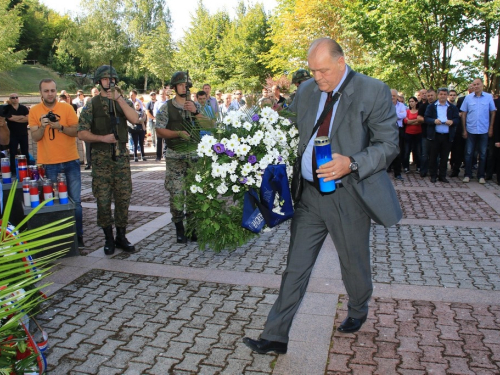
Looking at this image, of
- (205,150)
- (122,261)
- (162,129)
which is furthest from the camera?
(162,129)

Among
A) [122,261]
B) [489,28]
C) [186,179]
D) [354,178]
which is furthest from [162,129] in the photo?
[489,28]

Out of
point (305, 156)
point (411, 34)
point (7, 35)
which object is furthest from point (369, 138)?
point (7, 35)

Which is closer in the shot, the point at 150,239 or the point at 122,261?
the point at 122,261

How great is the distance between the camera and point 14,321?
1.38 m

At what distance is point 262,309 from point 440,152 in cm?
835

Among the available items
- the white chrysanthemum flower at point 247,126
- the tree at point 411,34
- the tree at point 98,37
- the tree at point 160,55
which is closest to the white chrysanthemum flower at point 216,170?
the white chrysanthemum flower at point 247,126

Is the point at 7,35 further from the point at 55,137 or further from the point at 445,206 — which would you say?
the point at 445,206

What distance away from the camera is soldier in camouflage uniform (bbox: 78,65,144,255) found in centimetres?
603

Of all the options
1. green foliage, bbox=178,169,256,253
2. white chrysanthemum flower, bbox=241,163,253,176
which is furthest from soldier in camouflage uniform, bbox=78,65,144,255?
white chrysanthemum flower, bbox=241,163,253,176

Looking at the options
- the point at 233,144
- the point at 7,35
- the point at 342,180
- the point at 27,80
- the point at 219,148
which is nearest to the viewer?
the point at 342,180

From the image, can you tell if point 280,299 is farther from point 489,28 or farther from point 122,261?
point 489,28

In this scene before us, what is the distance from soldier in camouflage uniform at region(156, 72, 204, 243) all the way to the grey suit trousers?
3.25 m

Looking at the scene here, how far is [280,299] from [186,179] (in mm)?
2310

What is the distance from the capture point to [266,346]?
3.64 meters
